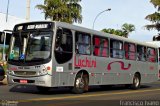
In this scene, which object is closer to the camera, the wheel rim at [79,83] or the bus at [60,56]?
the bus at [60,56]

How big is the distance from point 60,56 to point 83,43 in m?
1.86

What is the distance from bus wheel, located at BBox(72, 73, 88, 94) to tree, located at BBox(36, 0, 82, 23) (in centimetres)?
2841

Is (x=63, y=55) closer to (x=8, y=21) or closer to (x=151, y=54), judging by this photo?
(x=151, y=54)

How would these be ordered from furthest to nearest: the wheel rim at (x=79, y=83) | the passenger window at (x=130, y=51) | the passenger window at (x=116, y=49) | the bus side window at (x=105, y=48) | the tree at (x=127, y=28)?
the tree at (x=127, y=28) → the passenger window at (x=130, y=51) → the passenger window at (x=116, y=49) → the bus side window at (x=105, y=48) → the wheel rim at (x=79, y=83)

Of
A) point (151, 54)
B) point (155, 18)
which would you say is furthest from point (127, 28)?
point (151, 54)

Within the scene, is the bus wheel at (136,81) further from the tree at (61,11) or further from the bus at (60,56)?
the tree at (61,11)

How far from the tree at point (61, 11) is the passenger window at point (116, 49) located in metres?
25.3

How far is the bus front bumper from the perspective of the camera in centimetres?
1573

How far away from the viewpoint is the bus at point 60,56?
52.3 ft

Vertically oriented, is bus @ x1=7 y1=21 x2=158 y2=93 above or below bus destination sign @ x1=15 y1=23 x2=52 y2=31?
below

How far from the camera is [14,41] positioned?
16875 mm

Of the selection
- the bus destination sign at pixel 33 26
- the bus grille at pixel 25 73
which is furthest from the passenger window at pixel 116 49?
the bus grille at pixel 25 73

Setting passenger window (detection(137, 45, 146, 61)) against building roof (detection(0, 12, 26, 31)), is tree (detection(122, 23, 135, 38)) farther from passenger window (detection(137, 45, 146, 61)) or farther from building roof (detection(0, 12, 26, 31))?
passenger window (detection(137, 45, 146, 61))

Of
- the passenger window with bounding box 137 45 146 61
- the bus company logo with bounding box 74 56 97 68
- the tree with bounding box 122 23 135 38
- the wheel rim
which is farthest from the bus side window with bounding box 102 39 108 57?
the tree with bounding box 122 23 135 38
